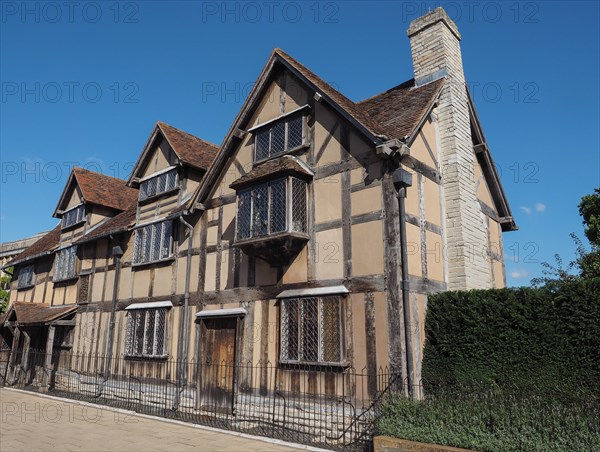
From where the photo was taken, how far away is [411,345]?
9.67m

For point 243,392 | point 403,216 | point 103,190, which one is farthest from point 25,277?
point 403,216

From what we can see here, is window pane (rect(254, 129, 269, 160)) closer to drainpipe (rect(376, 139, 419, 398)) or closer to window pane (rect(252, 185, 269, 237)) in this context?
window pane (rect(252, 185, 269, 237))

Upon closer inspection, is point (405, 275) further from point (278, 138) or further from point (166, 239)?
point (166, 239)

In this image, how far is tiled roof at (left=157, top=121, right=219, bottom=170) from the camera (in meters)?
16.7

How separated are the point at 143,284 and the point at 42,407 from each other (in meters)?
4.77

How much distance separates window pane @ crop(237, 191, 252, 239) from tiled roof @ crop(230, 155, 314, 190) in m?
0.31

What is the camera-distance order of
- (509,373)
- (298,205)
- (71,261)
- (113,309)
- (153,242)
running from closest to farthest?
1. (509,373)
2. (298,205)
3. (153,242)
4. (113,309)
5. (71,261)

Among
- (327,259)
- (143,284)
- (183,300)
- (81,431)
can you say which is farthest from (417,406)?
(143,284)

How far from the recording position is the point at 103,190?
22328mm

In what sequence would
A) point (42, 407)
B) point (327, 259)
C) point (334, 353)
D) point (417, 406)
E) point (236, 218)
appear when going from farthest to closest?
point (42, 407) → point (236, 218) → point (327, 259) → point (334, 353) → point (417, 406)

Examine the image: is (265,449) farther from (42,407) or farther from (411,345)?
(42,407)

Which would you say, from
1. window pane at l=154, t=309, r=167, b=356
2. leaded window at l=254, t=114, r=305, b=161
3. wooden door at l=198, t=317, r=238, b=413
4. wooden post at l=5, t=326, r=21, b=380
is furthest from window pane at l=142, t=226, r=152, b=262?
wooden post at l=5, t=326, r=21, b=380

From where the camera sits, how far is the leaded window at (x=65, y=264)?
20.7 meters

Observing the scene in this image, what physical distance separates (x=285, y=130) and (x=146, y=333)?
8.25 meters
